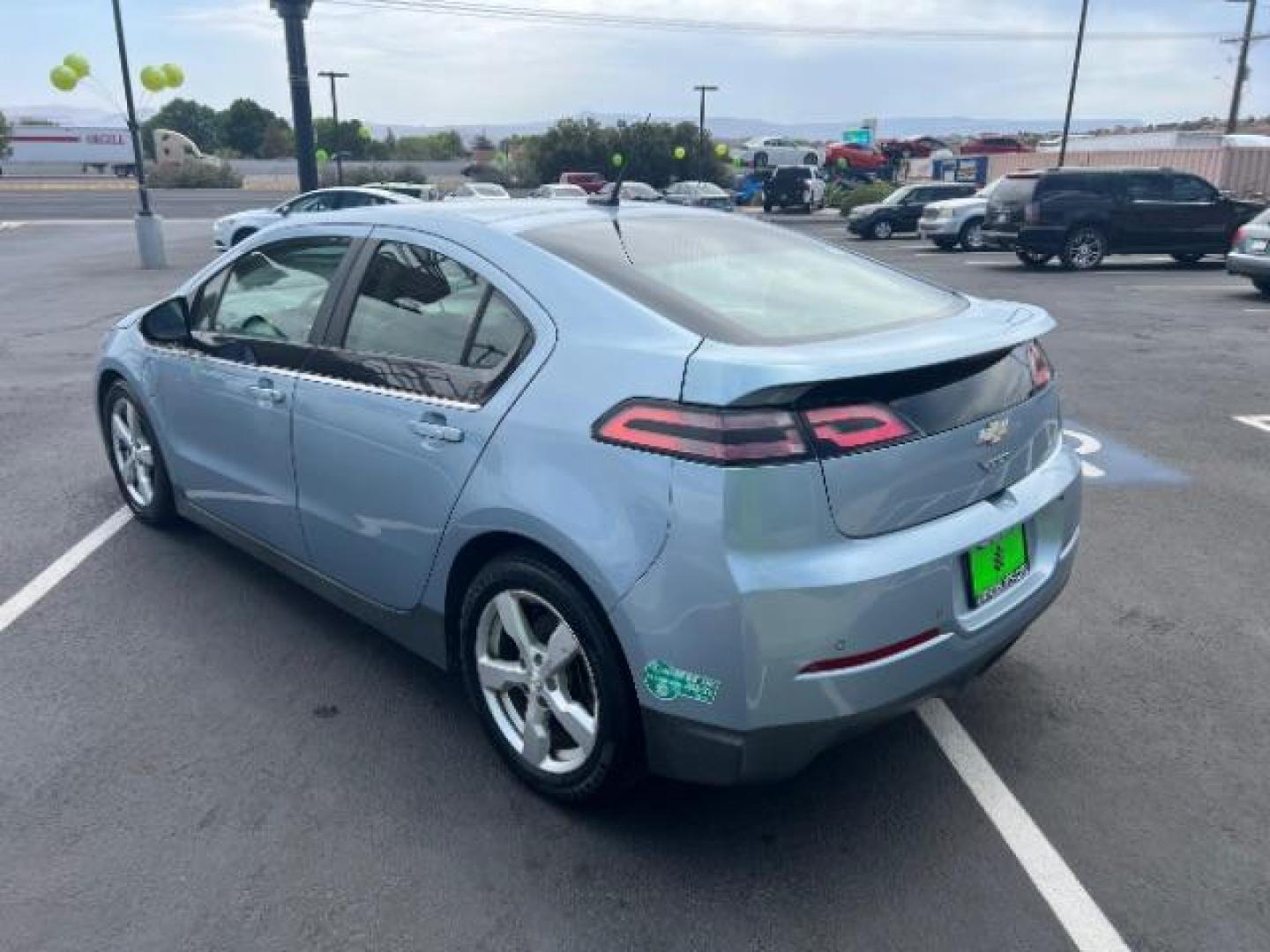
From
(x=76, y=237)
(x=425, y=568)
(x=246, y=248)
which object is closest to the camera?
(x=425, y=568)

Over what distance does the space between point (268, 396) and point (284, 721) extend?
3.77 feet

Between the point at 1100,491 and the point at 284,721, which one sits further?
the point at 1100,491

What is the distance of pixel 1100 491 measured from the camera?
5.79 m

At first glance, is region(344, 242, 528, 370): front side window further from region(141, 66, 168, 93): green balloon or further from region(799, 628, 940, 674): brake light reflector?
region(141, 66, 168, 93): green balloon

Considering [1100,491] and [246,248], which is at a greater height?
[246,248]

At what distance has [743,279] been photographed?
3121 millimetres

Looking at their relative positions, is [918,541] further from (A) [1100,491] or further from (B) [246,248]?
(A) [1100,491]

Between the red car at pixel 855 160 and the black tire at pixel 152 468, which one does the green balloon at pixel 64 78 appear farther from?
A: the red car at pixel 855 160

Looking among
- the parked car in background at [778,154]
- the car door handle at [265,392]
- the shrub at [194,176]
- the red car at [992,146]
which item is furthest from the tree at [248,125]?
the car door handle at [265,392]

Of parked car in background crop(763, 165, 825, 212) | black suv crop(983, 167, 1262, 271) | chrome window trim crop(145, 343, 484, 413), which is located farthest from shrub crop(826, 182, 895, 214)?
chrome window trim crop(145, 343, 484, 413)

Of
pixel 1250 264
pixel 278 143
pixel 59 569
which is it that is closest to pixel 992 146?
pixel 1250 264

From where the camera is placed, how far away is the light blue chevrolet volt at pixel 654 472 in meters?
2.34

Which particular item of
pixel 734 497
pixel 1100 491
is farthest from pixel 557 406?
pixel 1100 491

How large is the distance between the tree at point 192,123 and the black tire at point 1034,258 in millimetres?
96786
